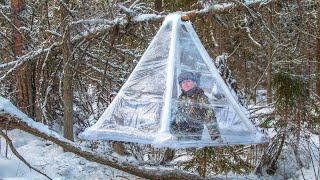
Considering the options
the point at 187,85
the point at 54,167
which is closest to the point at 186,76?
the point at 187,85

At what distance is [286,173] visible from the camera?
263 inches

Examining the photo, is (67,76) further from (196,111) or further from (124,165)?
(196,111)

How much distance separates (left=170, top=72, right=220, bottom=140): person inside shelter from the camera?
3990 mm

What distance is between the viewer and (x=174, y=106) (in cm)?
413

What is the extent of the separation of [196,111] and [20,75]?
438cm

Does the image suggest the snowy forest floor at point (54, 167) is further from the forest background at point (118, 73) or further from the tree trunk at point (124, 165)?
the forest background at point (118, 73)

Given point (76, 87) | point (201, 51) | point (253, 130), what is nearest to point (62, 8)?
point (76, 87)

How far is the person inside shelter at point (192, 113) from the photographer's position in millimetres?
3990

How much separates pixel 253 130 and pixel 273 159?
2.54 m

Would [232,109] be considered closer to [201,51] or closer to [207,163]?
[201,51]

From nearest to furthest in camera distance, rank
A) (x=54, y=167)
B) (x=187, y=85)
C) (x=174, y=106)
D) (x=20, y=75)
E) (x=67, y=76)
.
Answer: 1. (x=174, y=106)
2. (x=187, y=85)
3. (x=54, y=167)
4. (x=67, y=76)
5. (x=20, y=75)

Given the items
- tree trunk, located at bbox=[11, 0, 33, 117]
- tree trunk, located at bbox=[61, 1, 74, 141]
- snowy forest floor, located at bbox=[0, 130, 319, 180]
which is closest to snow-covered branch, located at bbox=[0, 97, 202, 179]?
snowy forest floor, located at bbox=[0, 130, 319, 180]

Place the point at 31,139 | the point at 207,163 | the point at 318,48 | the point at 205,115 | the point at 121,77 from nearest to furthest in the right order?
1. the point at 205,115
2. the point at 207,163
3. the point at 31,139
4. the point at 121,77
5. the point at 318,48

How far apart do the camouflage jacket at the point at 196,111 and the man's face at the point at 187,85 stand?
0.04 m
